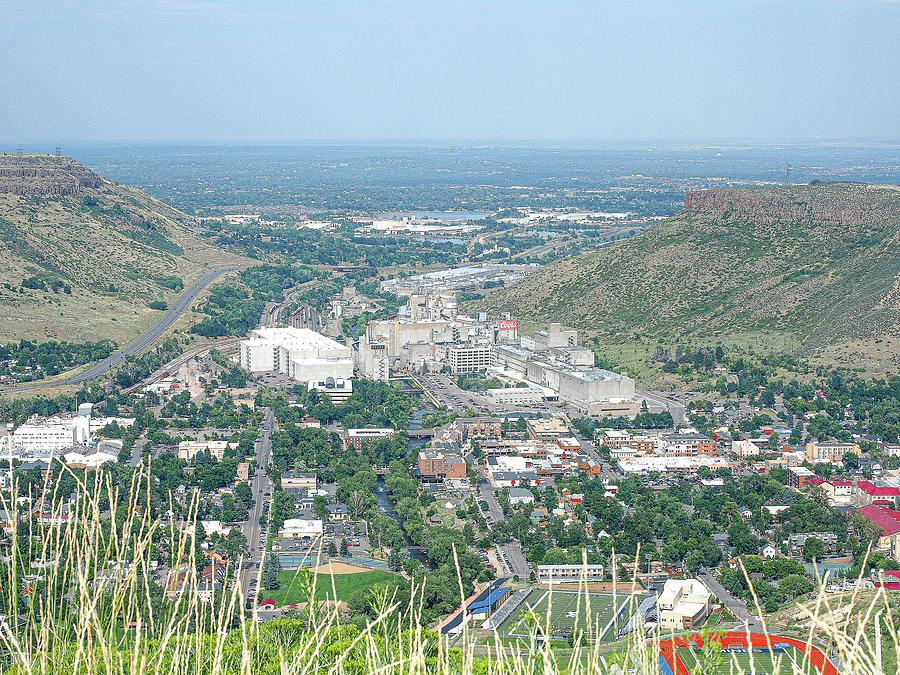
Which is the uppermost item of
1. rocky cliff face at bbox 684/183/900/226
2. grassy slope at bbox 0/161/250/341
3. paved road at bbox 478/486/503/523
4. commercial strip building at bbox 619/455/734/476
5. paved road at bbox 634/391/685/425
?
rocky cliff face at bbox 684/183/900/226

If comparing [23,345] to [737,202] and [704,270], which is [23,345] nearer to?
[704,270]

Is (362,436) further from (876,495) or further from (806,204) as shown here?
(806,204)

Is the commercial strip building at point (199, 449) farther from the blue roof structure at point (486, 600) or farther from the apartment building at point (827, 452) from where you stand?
the apartment building at point (827, 452)

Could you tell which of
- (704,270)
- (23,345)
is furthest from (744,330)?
(23,345)

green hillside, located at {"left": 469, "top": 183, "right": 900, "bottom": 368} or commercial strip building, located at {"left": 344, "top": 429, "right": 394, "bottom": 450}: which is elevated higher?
green hillside, located at {"left": 469, "top": 183, "right": 900, "bottom": 368}

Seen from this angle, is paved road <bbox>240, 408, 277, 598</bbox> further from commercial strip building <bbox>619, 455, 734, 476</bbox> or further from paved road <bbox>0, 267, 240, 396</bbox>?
commercial strip building <bbox>619, 455, 734, 476</bbox>

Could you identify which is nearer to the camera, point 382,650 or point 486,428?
point 382,650

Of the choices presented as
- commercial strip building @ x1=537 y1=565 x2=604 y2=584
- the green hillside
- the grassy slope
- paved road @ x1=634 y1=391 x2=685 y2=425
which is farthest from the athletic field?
the grassy slope

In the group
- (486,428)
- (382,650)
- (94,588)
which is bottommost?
(486,428)
